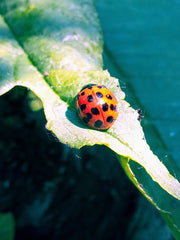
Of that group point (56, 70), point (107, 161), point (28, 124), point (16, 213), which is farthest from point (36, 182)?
point (56, 70)

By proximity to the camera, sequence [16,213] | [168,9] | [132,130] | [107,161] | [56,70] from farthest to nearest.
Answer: [107,161]
[16,213]
[168,9]
[56,70]
[132,130]

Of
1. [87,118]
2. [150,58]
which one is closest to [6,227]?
[87,118]

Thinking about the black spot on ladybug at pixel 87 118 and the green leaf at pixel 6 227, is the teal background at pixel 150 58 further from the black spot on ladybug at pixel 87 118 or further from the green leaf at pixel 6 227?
the green leaf at pixel 6 227

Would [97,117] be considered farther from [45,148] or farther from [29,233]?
[29,233]

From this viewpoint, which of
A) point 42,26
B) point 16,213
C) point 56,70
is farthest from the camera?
point 16,213

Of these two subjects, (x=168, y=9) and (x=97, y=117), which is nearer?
(x=97, y=117)

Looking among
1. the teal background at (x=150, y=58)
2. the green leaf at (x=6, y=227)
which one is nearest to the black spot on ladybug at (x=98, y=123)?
the teal background at (x=150, y=58)

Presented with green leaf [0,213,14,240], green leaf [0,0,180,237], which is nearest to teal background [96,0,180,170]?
green leaf [0,0,180,237]
